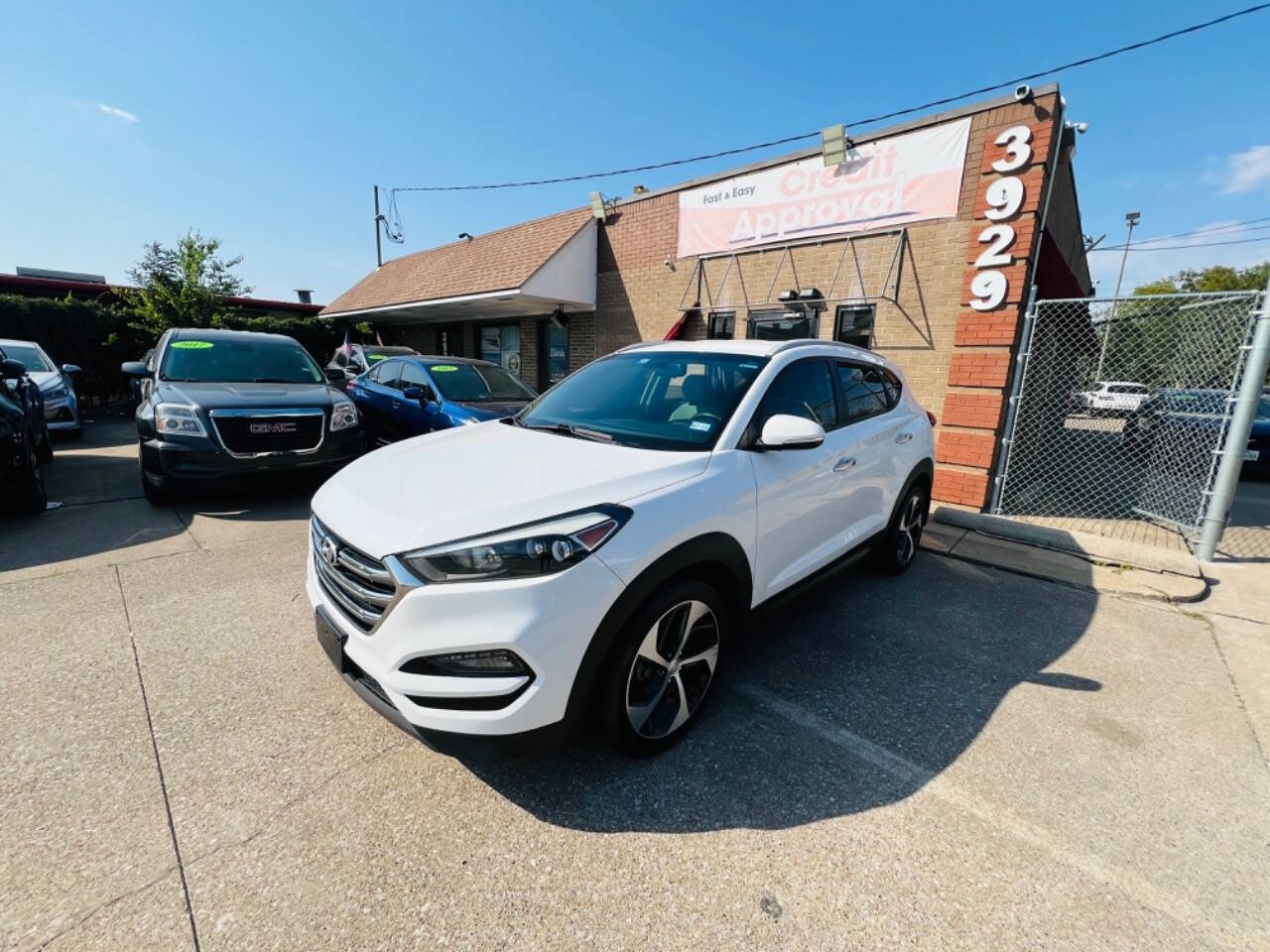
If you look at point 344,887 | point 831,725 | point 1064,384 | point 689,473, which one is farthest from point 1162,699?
point 1064,384

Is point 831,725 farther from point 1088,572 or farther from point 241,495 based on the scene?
point 241,495

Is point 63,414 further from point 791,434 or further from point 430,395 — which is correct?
point 791,434

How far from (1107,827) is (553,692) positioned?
2.11 m

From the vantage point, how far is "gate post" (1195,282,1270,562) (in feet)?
15.0

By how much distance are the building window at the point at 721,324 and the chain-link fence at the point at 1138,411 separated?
13.0 ft

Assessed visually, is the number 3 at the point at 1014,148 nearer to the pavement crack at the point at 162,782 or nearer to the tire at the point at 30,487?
the pavement crack at the point at 162,782

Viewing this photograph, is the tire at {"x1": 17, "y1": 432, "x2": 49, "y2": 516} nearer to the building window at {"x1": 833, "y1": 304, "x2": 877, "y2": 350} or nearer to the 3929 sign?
the building window at {"x1": 833, "y1": 304, "x2": 877, "y2": 350}

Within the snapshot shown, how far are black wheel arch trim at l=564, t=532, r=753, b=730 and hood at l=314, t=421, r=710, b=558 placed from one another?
0.88 ft

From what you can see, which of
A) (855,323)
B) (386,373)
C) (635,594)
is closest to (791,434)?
(635,594)

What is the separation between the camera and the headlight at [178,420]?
16.2 ft

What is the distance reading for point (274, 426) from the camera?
206 inches

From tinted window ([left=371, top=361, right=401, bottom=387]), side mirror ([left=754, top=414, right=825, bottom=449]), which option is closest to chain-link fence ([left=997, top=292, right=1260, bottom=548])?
side mirror ([left=754, top=414, right=825, bottom=449])

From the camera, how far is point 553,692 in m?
1.86

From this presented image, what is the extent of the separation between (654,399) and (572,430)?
0.47m
